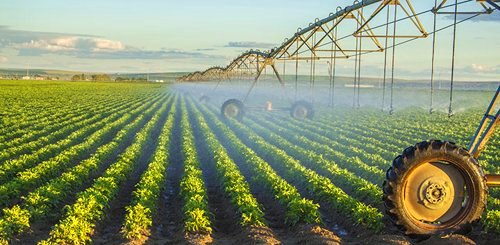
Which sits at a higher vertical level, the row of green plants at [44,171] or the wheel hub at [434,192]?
the wheel hub at [434,192]

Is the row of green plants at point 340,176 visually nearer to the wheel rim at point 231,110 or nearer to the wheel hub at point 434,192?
the wheel hub at point 434,192

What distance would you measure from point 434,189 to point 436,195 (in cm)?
11

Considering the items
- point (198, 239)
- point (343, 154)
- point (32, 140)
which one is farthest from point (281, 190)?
point (32, 140)

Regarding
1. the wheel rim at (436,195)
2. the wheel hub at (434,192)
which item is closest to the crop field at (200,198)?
the wheel rim at (436,195)

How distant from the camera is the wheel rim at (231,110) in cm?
3297

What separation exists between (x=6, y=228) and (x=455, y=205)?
6.85 metres

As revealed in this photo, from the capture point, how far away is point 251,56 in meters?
44.1

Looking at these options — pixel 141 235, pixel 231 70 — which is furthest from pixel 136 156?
pixel 231 70

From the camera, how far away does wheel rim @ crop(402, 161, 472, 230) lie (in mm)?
7676

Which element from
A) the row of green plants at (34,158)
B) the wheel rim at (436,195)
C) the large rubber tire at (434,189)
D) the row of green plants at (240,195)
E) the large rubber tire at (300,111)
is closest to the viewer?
the large rubber tire at (434,189)

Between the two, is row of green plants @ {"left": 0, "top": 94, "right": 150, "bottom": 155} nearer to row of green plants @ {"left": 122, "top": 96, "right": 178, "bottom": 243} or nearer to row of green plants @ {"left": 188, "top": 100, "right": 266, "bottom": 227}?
row of green plants @ {"left": 122, "top": 96, "right": 178, "bottom": 243}

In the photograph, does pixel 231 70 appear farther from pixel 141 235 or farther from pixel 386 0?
pixel 141 235

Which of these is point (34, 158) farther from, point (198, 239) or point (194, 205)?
point (198, 239)

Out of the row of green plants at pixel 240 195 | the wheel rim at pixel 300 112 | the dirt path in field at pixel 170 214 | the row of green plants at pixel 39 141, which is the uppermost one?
the wheel rim at pixel 300 112
